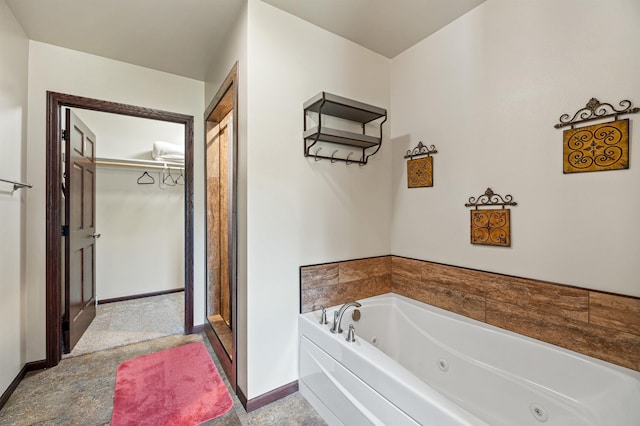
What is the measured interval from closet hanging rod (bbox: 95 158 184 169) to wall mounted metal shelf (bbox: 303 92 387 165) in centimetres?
258

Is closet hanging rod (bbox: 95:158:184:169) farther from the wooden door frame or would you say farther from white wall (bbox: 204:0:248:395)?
white wall (bbox: 204:0:248:395)

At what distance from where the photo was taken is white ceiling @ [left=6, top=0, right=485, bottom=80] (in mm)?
1797

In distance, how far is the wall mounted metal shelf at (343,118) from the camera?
5.99 ft

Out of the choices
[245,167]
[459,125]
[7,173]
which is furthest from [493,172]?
[7,173]

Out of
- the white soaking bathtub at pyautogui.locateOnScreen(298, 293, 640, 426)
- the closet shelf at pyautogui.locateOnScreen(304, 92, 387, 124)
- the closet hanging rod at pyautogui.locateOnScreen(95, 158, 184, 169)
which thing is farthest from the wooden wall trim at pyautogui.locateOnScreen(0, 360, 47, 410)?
the closet shelf at pyautogui.locateOnScreen(304, 92, 387, 124)

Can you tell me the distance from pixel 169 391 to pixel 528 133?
283 centimetres

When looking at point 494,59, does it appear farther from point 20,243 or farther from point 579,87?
point 20,243

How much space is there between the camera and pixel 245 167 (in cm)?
174

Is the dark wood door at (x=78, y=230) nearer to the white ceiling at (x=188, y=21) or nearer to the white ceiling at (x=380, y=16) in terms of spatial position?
the white ceiling at (x=188, y=21)

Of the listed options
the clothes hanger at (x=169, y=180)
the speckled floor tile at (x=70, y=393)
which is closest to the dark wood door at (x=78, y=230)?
the speckled floor tile at (x=70, y=393)

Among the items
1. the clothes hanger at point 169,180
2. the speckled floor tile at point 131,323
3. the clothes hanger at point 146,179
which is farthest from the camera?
the clothes hanger at point 169,180

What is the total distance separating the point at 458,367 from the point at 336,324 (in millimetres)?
805

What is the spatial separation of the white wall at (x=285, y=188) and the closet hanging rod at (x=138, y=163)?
8.18ft

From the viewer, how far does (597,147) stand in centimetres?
135
